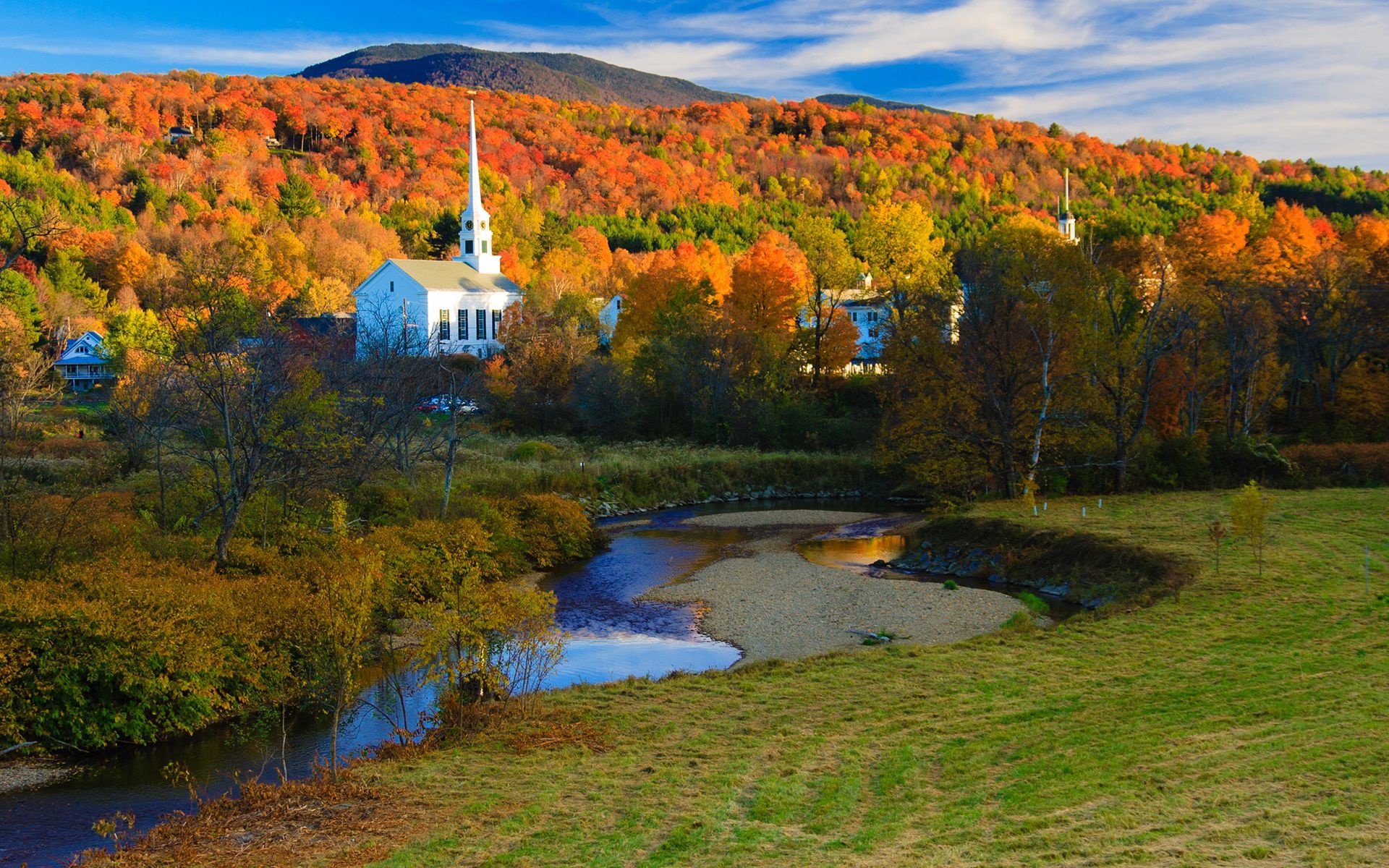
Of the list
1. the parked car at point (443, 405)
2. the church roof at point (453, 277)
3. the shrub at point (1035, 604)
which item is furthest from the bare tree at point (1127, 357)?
the church roof at point (453, 277)

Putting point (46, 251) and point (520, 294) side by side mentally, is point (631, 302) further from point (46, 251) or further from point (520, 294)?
point (46, 251)

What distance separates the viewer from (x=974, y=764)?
13.1 metres

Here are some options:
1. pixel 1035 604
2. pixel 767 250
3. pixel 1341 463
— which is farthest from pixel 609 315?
pixel 1035 604

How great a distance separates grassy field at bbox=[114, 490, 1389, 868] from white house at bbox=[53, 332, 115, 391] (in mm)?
66743

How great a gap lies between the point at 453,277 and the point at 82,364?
25063 millimetres

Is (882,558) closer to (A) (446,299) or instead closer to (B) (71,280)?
(A) (446,299)

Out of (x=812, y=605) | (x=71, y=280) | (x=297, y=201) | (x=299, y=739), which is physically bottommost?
(x=299, y=739)

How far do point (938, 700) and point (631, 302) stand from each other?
5029 centimetres

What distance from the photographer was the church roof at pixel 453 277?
7581 cm

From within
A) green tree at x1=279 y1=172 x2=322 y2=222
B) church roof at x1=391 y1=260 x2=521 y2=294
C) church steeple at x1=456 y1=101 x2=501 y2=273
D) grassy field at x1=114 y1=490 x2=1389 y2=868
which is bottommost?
grassy field at x1=114 y1=490 x2=1389 y2=868

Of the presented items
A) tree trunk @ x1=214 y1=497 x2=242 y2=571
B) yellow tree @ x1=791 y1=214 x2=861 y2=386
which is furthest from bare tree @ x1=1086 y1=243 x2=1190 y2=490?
tree trunk @ x1=214 y1=497 x2=242 y2=571

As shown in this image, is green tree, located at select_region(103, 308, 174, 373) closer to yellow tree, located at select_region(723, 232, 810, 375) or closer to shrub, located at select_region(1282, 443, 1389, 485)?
yellow tree, located at select_region(723, 232, 810, 375)

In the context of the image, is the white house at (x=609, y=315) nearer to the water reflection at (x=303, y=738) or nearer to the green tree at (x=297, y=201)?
the green tree at (x=297, y=201)

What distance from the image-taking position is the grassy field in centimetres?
1033
